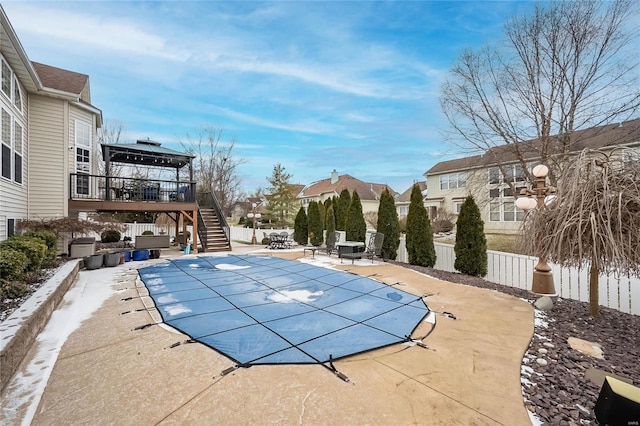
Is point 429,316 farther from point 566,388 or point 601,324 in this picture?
point 601,324

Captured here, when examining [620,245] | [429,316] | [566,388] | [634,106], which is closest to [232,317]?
[429,316]

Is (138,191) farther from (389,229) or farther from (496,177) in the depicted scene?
(496,177)

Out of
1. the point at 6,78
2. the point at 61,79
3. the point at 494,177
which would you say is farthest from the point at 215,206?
the point at 494,177

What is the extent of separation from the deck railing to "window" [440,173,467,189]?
65.8 feet

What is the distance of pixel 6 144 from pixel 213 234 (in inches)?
303

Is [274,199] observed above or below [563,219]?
above

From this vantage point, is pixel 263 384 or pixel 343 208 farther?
pixel 343 208

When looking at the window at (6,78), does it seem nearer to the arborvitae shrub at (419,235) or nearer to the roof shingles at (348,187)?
the arborvitae shrub at (419,235)

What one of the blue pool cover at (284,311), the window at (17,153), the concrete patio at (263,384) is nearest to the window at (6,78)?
the window at (17,153)

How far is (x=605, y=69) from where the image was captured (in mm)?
9602

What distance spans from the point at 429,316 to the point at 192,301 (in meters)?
4.26

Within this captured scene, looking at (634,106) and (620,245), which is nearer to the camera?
(620,245)

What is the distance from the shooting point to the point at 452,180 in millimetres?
24656

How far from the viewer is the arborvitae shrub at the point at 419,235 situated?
9914mm
